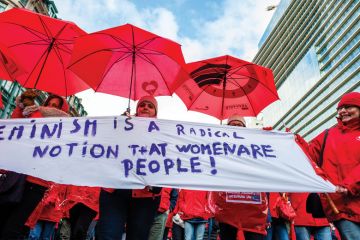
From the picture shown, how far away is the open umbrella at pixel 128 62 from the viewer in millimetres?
4469

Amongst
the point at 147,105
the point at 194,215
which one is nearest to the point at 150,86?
the point at 147,105

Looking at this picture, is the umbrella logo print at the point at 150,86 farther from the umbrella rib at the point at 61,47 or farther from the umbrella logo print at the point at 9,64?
the umbrella logo print at the point at 9,64

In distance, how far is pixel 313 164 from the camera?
2.92 metres

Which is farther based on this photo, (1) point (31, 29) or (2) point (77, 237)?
(1) point (31, 29)

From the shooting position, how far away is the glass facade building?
209 feet

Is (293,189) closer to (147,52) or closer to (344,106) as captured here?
(344,106)

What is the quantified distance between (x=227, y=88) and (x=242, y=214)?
10.5ft

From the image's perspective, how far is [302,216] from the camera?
477 cm

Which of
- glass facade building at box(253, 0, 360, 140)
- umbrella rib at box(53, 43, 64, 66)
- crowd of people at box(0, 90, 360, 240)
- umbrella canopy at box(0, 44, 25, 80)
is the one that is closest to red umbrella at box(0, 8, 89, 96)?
umbrella rib at box(53, 43, 64, 66)

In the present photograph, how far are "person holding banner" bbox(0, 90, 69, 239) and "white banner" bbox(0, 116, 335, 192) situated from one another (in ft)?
0.71

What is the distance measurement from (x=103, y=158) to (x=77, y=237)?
1.86 metres

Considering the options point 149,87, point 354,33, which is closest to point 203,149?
point 149,87

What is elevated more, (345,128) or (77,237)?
(345,128)

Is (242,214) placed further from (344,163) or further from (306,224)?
(306,224)
